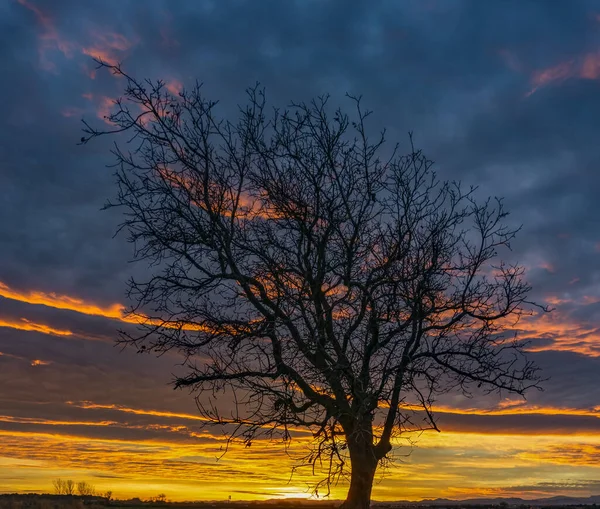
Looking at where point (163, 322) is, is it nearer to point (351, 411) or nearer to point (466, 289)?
point (351, 411)

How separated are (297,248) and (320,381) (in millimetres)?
2565

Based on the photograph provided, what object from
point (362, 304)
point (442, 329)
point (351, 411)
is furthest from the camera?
point (442, 329)

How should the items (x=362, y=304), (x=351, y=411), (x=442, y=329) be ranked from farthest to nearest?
(x=442, y=329) → (x=362, y=304) → (x=351, y=411)

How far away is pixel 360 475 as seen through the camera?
12.1 metres

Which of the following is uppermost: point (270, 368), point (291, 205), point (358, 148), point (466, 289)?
point (358, 148)

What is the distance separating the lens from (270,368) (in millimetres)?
12023

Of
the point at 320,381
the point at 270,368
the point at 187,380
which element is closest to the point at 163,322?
the point at 187,380

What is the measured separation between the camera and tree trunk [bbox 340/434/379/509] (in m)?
12.1

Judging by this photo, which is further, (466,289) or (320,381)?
(466,289)

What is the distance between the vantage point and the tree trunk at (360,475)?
1209 centimetres

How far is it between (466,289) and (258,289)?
4.21 metres

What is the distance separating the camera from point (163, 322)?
12891mm

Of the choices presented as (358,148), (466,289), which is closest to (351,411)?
(466,289)

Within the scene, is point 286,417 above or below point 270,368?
below
